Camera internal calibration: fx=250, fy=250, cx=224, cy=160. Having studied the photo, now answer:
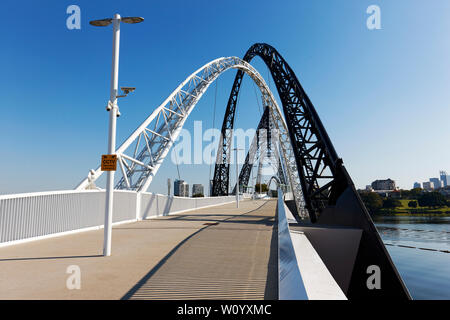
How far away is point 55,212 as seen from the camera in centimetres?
880

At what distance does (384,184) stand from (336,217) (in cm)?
14128

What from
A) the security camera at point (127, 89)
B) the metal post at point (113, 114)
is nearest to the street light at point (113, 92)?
the metal post at point (113, 114)

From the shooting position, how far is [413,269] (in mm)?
20281

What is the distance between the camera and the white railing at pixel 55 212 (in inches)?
288

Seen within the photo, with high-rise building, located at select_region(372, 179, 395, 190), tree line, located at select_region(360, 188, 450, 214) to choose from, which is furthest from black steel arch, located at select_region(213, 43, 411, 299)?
high-rise building, located at select_region(372, 179, 395, 190)

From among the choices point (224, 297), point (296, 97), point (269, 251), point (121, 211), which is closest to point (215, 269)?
point (224, 297)

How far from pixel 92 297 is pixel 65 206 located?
7.02m

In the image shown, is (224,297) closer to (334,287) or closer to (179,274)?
(179,274)

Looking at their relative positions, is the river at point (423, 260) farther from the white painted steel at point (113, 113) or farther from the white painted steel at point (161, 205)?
the white painted steel at point (113, 113)

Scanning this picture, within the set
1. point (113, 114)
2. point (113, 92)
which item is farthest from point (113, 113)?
point (113, 92)

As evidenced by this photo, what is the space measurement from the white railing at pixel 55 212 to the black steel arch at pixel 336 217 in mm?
8909

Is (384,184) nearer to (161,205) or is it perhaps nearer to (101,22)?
(161,205)

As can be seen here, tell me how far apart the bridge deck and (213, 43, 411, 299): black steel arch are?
471cm

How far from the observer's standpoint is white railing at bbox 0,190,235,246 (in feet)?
24.0
